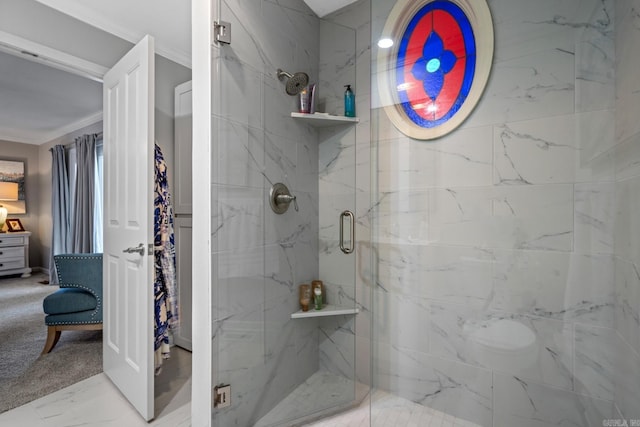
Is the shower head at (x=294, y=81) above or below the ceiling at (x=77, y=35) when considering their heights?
below

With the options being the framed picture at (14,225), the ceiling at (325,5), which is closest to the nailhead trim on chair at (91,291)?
the ceiling at (325,5)

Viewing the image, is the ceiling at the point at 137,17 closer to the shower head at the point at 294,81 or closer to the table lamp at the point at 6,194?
the shower head at the point at 294,81

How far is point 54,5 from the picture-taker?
2.02m

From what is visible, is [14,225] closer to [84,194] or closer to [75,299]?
[84,194]

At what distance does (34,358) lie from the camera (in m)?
2.36

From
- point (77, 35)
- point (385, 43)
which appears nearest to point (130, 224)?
point (77, 35)

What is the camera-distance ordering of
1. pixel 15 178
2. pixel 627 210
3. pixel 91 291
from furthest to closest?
1. pixel 15 178
2. pixel 91 291
3. pixel 627 210

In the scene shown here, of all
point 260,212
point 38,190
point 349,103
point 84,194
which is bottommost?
point 260,212

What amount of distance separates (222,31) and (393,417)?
2.08m

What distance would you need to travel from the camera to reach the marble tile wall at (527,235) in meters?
1.29

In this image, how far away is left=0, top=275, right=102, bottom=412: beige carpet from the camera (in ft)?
6.40

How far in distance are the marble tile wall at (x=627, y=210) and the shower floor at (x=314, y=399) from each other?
1.18 m

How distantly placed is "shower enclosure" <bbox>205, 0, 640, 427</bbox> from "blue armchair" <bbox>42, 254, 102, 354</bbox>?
1.69 meters

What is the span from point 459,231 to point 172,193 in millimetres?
2217
